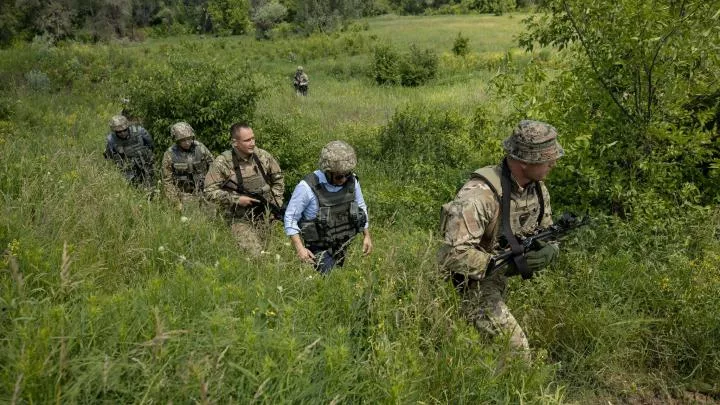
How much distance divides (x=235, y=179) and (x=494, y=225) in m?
2.99

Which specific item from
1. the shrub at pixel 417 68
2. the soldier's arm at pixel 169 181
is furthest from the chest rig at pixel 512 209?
the shrub at pixel 417 68

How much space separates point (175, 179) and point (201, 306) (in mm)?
3895

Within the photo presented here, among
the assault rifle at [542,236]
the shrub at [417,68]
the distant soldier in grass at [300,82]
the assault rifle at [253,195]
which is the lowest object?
the shrub at [417,68]

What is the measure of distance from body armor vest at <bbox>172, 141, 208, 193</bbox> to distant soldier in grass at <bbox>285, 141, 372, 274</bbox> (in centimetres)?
236

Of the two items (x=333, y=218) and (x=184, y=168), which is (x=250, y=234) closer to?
(x=333, y=218)

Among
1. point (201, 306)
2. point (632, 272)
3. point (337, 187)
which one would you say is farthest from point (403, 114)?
point (201, 306)

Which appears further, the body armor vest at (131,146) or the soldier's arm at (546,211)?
the body armor vest at (131,146)

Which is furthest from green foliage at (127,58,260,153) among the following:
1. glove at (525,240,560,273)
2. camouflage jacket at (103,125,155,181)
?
glove at (525,240,560,273)

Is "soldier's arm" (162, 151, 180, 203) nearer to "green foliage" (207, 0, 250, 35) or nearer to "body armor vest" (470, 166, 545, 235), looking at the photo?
"body armor vest" (470, 166, 545, 235)

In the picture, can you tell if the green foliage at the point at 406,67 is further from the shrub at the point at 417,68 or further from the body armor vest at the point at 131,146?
the body armor vest at the point at 131,146

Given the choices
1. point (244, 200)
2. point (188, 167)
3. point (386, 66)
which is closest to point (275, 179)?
point (244, 200)

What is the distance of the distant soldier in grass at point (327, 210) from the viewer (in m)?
4.01

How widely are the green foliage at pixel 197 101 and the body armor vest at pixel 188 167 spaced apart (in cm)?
139

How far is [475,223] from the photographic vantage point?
301 centimetres
